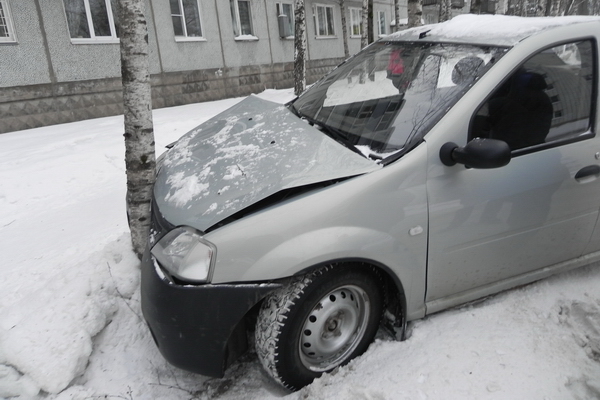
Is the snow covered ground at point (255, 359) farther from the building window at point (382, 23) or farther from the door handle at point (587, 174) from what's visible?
the building window at point (382, 23)

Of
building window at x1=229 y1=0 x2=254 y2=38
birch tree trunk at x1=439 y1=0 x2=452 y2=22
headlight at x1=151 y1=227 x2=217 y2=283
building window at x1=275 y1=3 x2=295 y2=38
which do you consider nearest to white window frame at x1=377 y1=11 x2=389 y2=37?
birch tree trunk at x1=439 y1=0 x2=452 y2=22

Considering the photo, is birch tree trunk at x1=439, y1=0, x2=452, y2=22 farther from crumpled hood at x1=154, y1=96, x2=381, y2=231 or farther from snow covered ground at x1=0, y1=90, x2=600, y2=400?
crumpled hood at x1=154, y1=96, x2=381, y2=231

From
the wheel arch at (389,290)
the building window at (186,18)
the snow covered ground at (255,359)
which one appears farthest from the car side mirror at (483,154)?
the building window at (186,18)

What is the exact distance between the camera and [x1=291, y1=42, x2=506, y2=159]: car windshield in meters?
2.25

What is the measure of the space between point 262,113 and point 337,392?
192 centimetres

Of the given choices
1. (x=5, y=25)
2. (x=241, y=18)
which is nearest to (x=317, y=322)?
(x=5, y=25)

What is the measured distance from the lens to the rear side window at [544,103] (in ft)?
7.49

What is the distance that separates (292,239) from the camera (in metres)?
1.93

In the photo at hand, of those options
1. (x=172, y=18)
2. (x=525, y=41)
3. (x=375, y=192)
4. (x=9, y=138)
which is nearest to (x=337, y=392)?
(x=375, y=192)

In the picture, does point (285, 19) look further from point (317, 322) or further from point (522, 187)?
point (317, 322)

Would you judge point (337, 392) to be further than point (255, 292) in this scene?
Yes

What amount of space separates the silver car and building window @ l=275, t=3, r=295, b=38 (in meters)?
13.5

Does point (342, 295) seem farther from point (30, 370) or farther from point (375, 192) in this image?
point (30, 370)

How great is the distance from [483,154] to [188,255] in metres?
1.45
